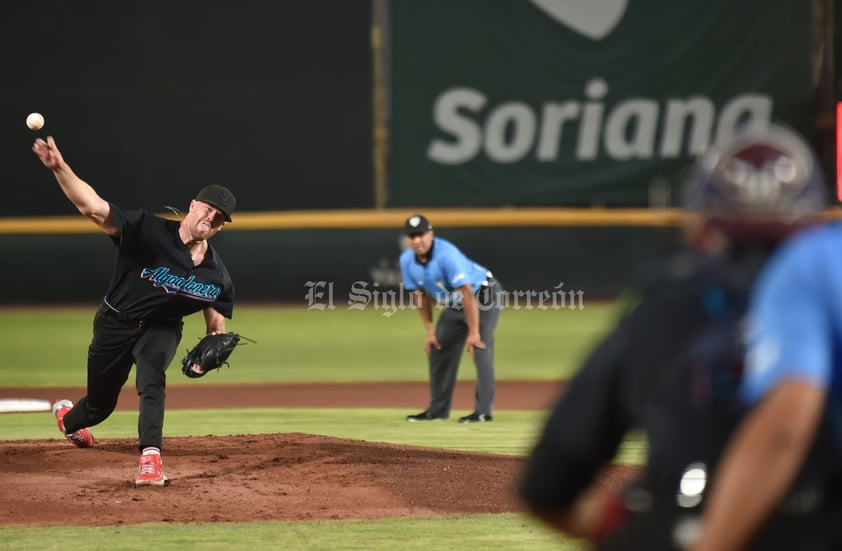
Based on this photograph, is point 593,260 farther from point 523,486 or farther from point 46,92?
point 523,486

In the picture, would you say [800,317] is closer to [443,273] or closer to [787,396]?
[787,396]

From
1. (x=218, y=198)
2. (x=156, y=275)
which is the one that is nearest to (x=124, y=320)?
(x=156, y=275)

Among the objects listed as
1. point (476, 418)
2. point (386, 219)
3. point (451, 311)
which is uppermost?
point (451, 311)

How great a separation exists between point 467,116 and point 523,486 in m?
17.3

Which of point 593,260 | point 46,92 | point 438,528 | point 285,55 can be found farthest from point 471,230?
point 438,528

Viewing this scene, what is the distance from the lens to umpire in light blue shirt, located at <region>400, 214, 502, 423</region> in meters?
9.97

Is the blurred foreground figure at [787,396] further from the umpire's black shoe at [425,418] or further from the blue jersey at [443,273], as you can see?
the umpire's black shoe at [425,418]

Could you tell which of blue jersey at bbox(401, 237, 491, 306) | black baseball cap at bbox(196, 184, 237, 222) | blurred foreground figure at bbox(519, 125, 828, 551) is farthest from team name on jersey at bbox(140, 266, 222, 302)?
blurred foreground figure at bbox(519, 125, 828, 551)

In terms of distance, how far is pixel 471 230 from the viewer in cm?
1850

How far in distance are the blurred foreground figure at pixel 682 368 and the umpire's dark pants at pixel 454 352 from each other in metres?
8.04

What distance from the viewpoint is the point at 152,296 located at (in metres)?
6.75

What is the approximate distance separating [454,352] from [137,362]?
3916mm

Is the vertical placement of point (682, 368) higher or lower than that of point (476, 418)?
higher

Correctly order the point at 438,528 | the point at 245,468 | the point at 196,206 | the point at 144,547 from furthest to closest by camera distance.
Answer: the point at 245,468 < the point at 196,206 < the point at 438,528 < the point at 144,547
